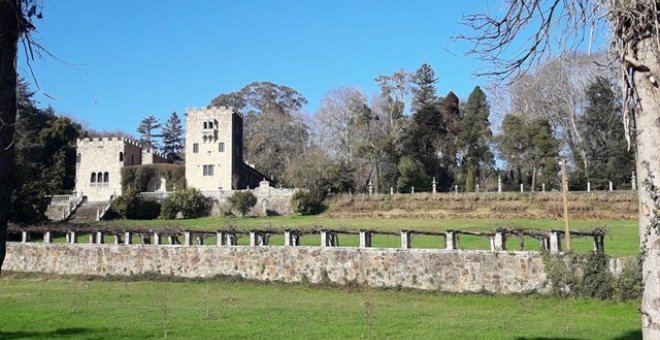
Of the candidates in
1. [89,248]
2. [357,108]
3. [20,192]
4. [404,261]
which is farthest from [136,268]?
[357,108]

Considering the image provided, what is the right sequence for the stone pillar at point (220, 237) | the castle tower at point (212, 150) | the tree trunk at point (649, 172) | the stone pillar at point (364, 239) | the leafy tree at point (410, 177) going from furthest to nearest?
the castle tower at point (212, 150) → the leafy tree at point (410, 177) → the stone pillar at point (220, 237) → the stone pillar at point (364, 239) → the tree trunk at point (649, 172)

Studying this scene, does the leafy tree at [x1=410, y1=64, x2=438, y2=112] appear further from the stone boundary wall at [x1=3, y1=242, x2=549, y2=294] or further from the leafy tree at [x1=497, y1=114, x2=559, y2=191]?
the stone boundary wall at [x1=3, y1=242, x2=549, y2=294]

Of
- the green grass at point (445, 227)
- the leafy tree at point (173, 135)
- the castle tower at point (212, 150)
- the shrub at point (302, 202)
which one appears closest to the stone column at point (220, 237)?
the green grass at point (445, 227)

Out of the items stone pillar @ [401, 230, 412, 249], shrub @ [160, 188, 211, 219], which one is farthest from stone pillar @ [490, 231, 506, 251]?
shrub @ [160, 188, 211, 219]

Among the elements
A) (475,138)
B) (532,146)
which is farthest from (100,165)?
(532,146)

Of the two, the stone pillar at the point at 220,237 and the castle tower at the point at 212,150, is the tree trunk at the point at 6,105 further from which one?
the castle tower at the point at 212,150

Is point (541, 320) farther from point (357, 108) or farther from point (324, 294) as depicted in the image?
point (357, 108)

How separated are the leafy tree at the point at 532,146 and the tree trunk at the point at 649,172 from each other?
48.2 m

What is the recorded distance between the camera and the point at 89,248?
30.2 meters

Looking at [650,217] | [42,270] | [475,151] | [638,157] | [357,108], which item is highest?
[357,108]

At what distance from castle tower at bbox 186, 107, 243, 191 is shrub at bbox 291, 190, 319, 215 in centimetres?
1356

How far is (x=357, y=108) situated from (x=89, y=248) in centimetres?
3580

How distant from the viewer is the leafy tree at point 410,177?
183ft

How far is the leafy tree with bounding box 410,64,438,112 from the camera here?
6644cm
